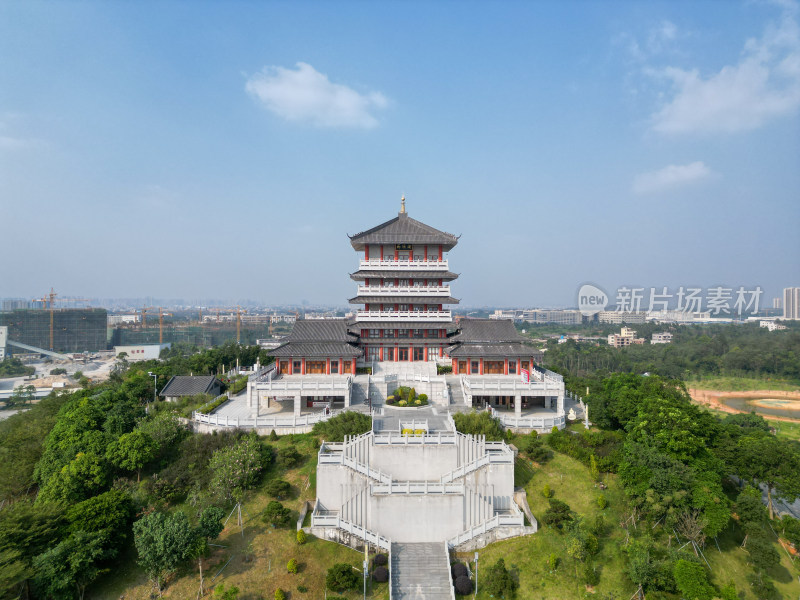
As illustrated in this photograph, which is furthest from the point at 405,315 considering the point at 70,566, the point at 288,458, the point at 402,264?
the point at 70,566

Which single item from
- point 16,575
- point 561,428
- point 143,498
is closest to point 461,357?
point 561,428

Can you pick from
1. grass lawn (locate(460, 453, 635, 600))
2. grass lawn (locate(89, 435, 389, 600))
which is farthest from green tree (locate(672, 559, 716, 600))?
grass lawn (locate(89, 435, 389, 600))

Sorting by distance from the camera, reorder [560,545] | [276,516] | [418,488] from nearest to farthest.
→ 1. [560,545]
2. [276,516]
3. [418,488]

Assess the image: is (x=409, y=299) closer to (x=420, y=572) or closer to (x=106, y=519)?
(x=420, y=572)

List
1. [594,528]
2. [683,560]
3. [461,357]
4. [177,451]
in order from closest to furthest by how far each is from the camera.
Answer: [683,560]
[594,528]
[177,451]
[461,357]

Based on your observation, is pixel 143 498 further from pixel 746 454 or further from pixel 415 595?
pixel 746 454

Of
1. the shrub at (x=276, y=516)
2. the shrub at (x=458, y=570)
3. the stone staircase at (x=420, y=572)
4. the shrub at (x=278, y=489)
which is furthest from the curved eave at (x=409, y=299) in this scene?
the shrub at (x=458, y=570)

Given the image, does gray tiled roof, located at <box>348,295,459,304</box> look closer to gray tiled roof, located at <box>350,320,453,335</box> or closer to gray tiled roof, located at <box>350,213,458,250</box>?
gray tiled roof, located at <box>350,320,453,335</box>
